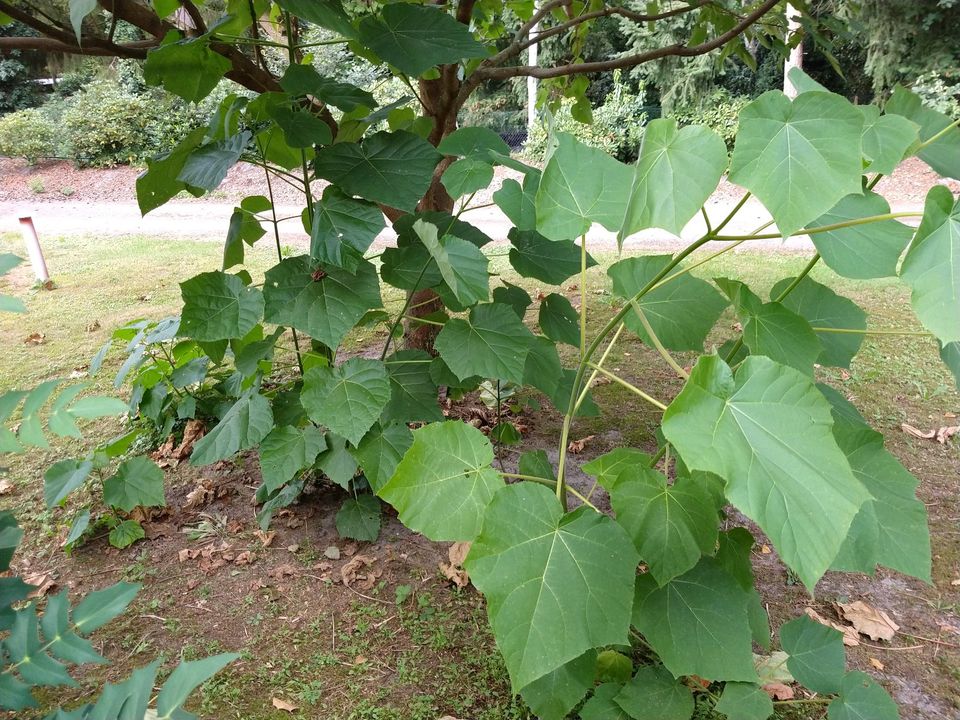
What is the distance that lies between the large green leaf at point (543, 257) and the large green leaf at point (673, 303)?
293mm

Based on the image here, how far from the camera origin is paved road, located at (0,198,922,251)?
7.11 meters

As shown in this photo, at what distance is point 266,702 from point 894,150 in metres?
1.65

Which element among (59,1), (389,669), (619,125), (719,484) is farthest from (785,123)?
(619,125)

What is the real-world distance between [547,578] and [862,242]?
0.77 meters

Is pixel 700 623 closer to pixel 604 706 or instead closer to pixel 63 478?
pixel 604 706

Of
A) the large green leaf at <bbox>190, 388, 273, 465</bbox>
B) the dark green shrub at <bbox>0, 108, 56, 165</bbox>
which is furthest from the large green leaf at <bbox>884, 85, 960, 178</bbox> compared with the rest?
the dark green shrub at <bbox>0, 108, 56, 165</bbox>

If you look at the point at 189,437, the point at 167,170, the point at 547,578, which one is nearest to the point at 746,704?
the point at 547,578

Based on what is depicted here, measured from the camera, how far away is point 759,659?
153 cm

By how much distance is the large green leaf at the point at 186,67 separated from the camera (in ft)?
4.47

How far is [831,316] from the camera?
145 cm

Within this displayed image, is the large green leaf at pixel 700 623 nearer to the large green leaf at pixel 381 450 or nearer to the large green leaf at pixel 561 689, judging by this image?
Answer: the large green leaf at pixel 561 689

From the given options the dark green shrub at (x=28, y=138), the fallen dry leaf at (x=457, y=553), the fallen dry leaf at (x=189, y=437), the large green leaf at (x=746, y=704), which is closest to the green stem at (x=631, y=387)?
the large green leaf at (x=746, y=704)

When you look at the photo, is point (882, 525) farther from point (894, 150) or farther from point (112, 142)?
point (112, 142)

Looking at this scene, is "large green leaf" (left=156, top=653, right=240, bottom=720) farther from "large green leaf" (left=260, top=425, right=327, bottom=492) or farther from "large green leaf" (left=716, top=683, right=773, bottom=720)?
"large green leaf" (left=260, top=425, right=327, bottom=492)
